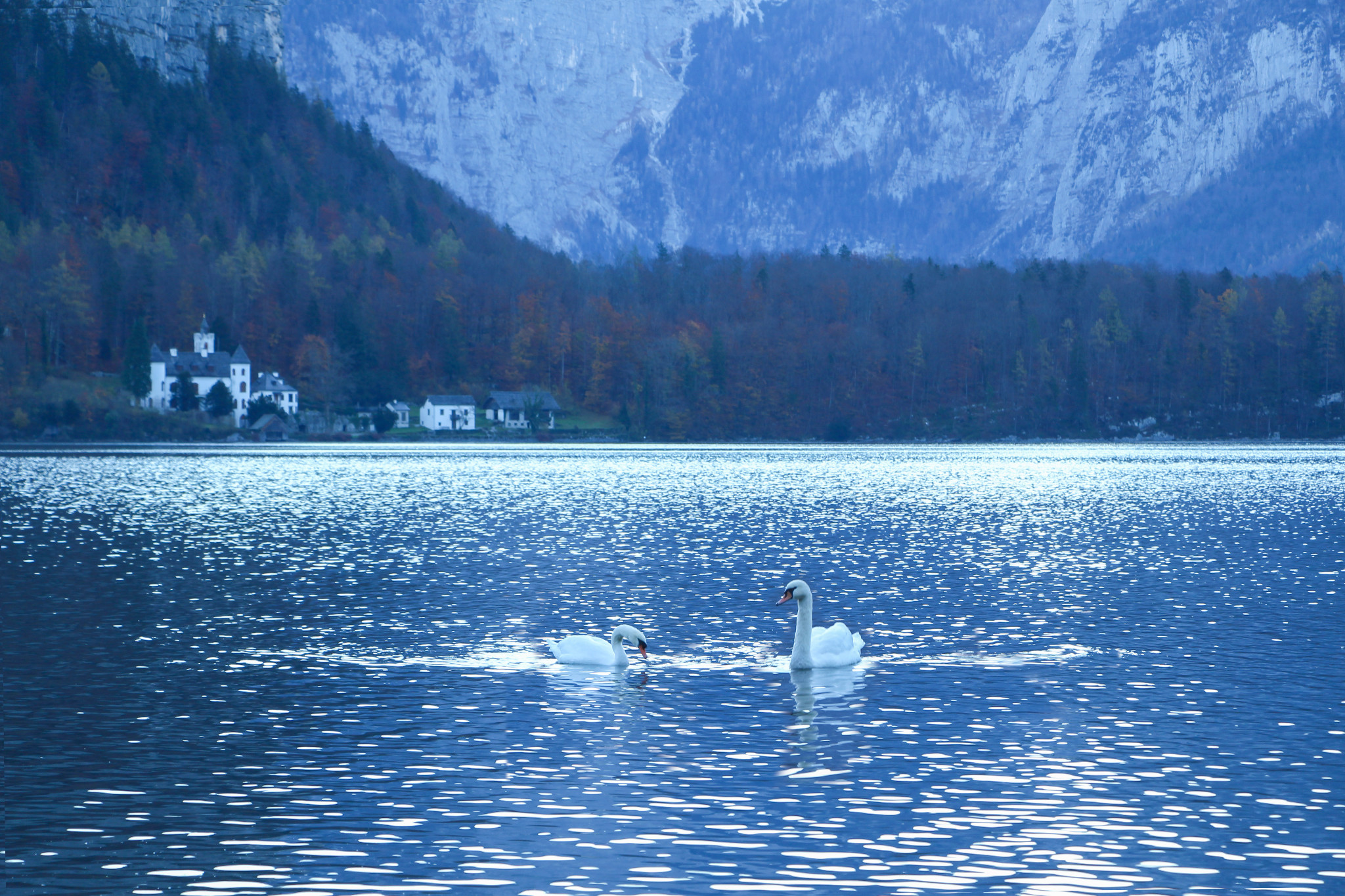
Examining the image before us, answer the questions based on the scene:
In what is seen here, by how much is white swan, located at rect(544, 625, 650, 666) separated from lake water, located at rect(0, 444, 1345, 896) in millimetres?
483

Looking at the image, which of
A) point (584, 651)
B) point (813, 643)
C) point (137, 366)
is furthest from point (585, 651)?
point (137, 366)

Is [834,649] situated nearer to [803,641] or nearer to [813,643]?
[813,643]

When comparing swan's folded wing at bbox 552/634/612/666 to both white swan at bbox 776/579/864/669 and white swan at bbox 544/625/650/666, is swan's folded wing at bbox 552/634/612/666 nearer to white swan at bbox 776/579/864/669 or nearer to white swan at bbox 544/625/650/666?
white swan at bbox 544/625/650/666

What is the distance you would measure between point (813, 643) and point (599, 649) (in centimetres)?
457

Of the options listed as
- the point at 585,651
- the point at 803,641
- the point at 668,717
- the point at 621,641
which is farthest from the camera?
the point at 621,641

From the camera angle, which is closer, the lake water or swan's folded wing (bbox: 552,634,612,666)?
the lake water

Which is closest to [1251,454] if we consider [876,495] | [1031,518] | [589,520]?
[876,495]

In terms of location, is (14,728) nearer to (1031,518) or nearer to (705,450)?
(1031,518)

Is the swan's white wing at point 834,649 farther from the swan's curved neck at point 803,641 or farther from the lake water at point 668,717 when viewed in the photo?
the lake water at point 668,717

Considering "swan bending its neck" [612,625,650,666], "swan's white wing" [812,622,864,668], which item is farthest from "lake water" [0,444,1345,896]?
"swan's white wing" [812,622,864,668]

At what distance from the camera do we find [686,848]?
703 inches

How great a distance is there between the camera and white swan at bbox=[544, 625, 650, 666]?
3066cm

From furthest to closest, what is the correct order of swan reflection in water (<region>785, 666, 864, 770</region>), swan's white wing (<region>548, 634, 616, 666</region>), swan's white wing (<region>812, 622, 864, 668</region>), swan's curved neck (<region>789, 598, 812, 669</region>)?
swan's white wing (<region>548, 634, 616, 666</region>) → swan's white wing (<region>812, 622, 864, 668</region>) → swan's curved neck (<region>789, 598, 812, 669</region>) → swan reflection in water (<region>785, 666, 864, 770</region>)

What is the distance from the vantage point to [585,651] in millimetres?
30953
